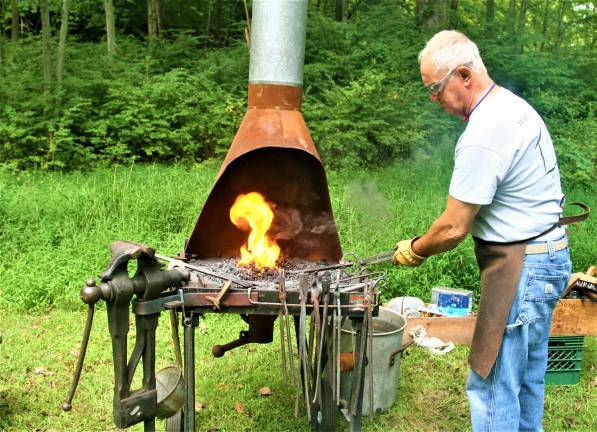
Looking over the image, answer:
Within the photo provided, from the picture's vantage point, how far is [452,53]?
8.04 ft

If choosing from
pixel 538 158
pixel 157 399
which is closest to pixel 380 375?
pixel 157 399

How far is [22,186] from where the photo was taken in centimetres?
718

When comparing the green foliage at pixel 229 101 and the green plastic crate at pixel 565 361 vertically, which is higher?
the green foliage at pixel 229 101

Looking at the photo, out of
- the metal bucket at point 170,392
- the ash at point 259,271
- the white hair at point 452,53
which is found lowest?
the metal bucket at point 170,392

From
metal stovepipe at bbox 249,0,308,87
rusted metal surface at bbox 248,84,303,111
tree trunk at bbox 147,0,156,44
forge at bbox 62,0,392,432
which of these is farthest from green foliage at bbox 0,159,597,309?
tree trunk at bbox 147,0,156,44

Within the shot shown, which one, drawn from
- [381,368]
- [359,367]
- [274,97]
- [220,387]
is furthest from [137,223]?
[359,367]

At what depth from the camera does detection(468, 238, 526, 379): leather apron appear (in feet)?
8.25

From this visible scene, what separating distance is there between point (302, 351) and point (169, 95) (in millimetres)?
7294

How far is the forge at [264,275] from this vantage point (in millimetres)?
2676

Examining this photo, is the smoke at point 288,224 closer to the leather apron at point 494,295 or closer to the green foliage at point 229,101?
the leather apron at point 494,295

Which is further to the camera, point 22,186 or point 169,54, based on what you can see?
point 169,54

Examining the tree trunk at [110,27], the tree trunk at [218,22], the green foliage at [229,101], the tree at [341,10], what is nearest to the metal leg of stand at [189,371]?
the green foliage at [229,101]

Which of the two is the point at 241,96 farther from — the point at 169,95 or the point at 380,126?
the point at 380,126

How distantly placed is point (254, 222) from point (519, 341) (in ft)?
5.53
